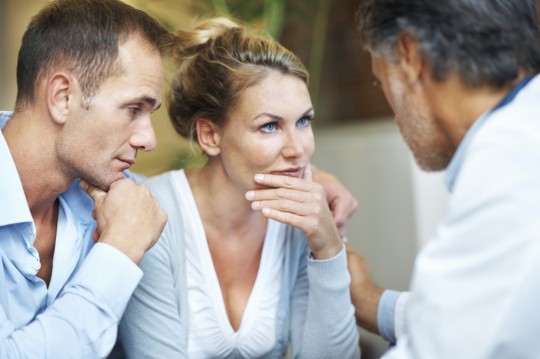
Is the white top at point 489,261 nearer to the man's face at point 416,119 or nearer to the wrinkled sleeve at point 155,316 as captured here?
the man's face at point 416,119

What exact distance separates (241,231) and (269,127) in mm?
345

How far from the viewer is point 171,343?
1.53 m

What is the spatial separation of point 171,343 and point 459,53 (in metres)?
0.97

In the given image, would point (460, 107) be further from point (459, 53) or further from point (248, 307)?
point (248, 307)

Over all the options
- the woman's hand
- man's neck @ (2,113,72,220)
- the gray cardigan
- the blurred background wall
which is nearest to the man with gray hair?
the woman's hand

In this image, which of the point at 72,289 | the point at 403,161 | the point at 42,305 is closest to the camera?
the point at 72,289

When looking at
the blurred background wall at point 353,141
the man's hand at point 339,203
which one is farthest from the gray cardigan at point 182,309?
the blurred background wall at point 353,141

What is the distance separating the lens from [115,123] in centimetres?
145

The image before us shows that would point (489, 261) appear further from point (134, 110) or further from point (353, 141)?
point (353, 141)

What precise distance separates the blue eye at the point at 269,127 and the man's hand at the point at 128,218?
39 centimetres

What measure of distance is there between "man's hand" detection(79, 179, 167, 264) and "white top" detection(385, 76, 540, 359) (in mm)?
647

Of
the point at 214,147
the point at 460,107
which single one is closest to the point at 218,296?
the point at 214,147

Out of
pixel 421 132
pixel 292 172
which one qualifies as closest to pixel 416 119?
pixel 421 132

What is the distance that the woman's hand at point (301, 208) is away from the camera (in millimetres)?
1585
